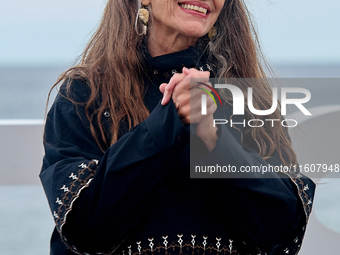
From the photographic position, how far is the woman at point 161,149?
3.54ft

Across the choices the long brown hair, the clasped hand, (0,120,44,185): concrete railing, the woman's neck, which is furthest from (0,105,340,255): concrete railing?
the clasped hand

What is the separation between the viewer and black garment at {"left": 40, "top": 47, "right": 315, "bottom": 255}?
1075mm

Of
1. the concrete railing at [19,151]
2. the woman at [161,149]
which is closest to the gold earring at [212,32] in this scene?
the woman at [161,149]

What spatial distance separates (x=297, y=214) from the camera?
3.94ft

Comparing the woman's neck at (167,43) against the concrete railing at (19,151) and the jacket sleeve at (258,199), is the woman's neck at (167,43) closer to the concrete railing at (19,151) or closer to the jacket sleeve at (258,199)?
the jacket sleeve at (258,199)

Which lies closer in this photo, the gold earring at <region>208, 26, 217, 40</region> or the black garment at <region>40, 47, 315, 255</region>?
the black garment at <region>40, 47, 315, 255</region>

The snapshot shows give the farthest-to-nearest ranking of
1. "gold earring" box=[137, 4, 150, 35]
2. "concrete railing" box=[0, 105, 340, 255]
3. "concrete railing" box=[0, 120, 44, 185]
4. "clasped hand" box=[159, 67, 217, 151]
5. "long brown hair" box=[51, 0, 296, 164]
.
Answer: "concrete railing" box=[0, 120, 44, 185], "concrete railing" box=[0, 105, 340, 255], "gold earring" box=[137, 4, 150, 35], "long brown hair" box=[51, 0, 296, 164], "clasped hand" box=[159, 67, 217, 151]

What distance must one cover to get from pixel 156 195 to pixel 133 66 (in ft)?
1.23

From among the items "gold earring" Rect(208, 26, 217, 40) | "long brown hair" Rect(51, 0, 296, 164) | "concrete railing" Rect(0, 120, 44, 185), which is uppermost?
"gold earring" Rect(208, 26, 217, 40)

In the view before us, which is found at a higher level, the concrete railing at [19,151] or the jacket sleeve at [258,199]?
the jacket sleeve at [258,199]

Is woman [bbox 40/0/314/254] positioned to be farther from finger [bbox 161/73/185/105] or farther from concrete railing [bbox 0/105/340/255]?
concrete railing [bbox 0/105/340/255]

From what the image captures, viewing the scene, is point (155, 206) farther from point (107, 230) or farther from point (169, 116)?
point (169, 116)

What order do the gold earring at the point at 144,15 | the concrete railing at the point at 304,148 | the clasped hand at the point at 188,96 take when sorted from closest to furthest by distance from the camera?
the clasped hand at the point at 188,96, the gold earring at the point at 144,15, the concrete railing at the point at 304,148

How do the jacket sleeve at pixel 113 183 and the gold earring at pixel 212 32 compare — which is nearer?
the jacket sleeve at pixel 113 183
